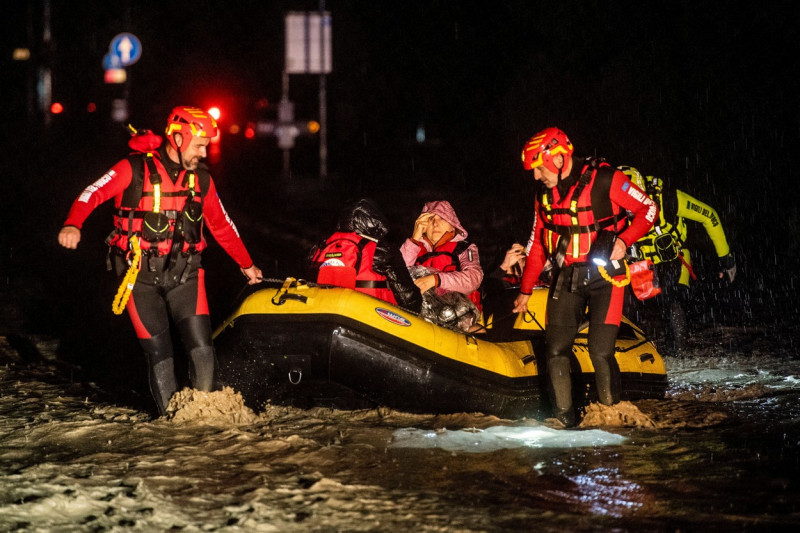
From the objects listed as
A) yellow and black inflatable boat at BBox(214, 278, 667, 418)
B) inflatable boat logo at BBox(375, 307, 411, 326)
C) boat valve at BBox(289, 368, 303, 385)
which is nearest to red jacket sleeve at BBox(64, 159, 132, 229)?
yellow and black inflatable boat at BBox(214, 278, 667, 418)

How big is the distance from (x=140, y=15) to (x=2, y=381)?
36531 millimetres

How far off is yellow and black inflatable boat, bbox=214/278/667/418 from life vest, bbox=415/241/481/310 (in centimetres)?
100

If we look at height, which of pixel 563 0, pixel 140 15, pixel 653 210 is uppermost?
pixel 140 15

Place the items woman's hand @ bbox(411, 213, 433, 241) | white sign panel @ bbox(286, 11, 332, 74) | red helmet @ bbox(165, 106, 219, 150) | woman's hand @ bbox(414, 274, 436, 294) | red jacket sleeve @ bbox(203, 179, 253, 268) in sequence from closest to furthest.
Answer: red helmet @ bbox(165, 106, 219, 150) → red jacket sleeve @ bbox(203, 179, 253, 268) → woman's hand @ bbox(414, 274, 436, 294) → woman's hand @ bbox(411, 213, 433, 241) → white sign panel @ bbox(286, 11, 332, 74)

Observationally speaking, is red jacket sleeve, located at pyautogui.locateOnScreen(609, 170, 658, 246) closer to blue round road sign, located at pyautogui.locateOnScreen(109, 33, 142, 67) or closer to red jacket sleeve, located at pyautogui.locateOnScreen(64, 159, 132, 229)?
red jacket sleeve, located at pyautogui.locateOnScreen(64, 159, 132, 229)

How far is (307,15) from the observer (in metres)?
26.8

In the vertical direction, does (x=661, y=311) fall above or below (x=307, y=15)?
below

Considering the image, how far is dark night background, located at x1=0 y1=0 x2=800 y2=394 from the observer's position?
14977mm

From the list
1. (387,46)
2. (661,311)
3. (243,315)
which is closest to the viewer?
(243,315)

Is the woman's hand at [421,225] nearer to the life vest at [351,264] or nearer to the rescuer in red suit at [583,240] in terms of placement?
the life vest at [351,264]

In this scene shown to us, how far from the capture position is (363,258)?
6680 millimetres

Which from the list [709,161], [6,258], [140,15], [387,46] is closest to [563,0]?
[709,161]

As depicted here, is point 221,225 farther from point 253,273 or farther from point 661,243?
point 661,243

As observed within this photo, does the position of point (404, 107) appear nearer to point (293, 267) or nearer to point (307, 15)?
point (307, 15)
